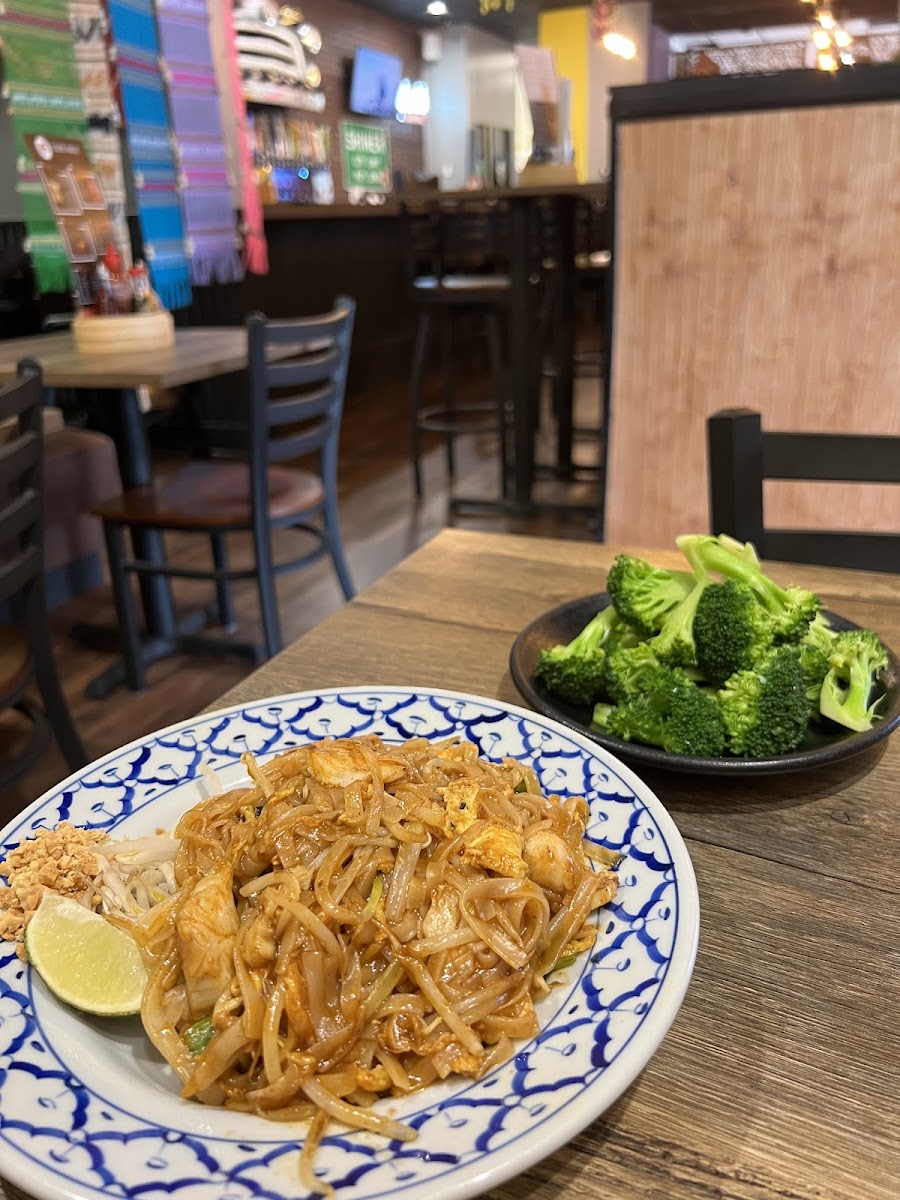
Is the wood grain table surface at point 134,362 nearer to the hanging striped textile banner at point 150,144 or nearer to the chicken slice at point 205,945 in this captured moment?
the hanging striped textile banner at point 150,144

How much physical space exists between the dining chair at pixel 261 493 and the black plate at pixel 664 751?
1645 mm

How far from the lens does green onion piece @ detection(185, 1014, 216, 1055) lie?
1.71ft

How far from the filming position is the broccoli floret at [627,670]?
2.65 feet

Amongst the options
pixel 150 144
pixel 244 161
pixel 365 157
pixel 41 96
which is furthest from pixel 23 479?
pixel 365 157

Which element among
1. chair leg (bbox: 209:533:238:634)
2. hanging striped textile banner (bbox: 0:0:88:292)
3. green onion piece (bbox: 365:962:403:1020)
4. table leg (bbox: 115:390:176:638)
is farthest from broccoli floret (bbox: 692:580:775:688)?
hanging striped textile banner (bbox: 0:0:88:292)

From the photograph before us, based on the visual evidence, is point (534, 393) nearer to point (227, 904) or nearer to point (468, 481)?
point (468, 481)

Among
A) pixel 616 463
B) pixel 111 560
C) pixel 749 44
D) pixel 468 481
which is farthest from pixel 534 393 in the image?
pixel 749 44

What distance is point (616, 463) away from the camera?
97.6 inches

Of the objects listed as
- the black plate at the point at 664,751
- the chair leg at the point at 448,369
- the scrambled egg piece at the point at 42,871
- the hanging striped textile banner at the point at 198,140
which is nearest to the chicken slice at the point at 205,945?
the scrambled egg piece at the point at 42,871

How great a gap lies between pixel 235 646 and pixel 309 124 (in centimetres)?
729

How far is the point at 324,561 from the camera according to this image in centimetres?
391

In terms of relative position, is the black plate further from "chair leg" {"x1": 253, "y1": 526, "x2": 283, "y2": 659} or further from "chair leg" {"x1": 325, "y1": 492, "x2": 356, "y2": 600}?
"chair leg" {"x1": 325, "y1": 492, "x2": 356, "y2": 600}

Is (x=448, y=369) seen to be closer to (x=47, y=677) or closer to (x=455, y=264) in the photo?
(x=455, y=264)

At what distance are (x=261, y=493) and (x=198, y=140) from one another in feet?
10.6
